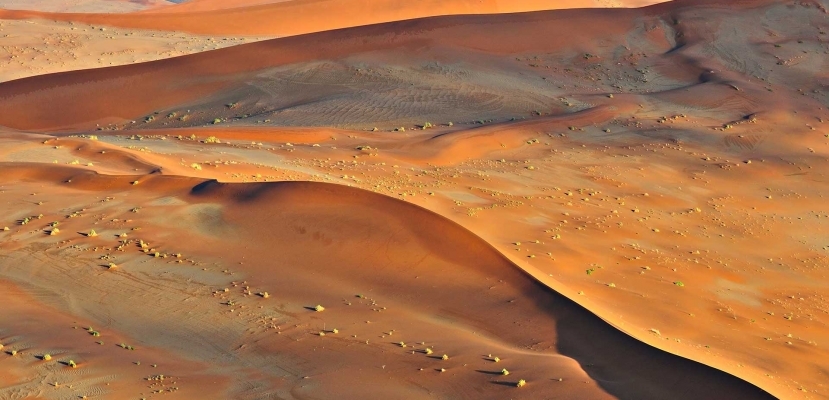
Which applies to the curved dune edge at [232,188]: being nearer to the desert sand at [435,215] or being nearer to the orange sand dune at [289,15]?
the desert sand at [435,215]

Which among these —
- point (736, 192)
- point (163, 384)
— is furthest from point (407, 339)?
point (736, 192)

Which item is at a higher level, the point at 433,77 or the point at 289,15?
the point at 289,15

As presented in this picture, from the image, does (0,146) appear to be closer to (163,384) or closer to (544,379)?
(163,384)

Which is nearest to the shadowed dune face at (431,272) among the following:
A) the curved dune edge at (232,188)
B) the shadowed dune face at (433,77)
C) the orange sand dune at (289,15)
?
the curved dune edge at (232,188)

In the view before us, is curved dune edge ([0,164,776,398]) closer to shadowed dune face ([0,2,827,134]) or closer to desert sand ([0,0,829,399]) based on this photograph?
desert sand ([0,0,829,399])

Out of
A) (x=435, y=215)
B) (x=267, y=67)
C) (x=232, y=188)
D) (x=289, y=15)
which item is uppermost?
(x=289, y=15)

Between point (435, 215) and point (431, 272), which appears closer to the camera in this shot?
point (431, 272)

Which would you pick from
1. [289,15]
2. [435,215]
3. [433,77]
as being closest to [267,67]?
[433,77]

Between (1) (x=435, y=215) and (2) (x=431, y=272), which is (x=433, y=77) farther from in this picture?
(2) (x=431, y=272)

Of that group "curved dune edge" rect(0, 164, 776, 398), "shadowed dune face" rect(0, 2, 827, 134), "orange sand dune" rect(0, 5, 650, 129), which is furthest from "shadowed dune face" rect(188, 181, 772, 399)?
"orange sand dune" rect(0, 5, 650, 129)
